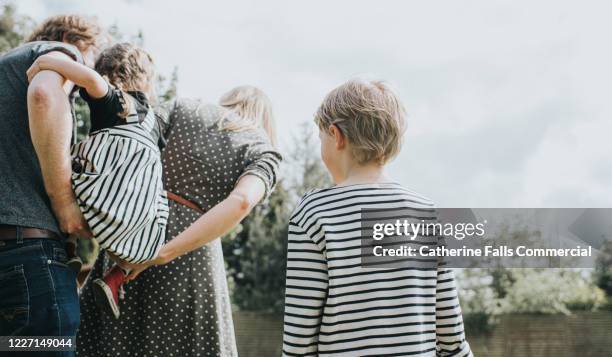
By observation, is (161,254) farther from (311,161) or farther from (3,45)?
(311,161)

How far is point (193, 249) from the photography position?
8.02 feet

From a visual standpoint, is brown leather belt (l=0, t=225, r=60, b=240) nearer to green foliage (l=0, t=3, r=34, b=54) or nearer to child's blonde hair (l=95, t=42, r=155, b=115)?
child's blonde hair (l=95, t=42, r=155, b=115)

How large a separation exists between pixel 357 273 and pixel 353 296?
7 centimetres

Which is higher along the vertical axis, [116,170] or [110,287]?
[116,170]

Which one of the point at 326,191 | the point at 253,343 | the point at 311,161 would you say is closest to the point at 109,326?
the point at 326,191

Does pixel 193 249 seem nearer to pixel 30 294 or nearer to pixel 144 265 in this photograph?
pixel 144 265

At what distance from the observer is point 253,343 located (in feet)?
60.8

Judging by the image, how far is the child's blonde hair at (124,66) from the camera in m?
2.45

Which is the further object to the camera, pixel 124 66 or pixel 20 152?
pixel 124 66

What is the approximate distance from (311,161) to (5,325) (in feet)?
67.5

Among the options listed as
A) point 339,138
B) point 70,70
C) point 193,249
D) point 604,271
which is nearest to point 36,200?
point 70,70

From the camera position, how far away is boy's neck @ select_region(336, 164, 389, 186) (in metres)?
2.10

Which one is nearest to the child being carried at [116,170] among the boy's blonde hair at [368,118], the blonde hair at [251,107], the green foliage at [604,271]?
the blonde hair at [251,107]

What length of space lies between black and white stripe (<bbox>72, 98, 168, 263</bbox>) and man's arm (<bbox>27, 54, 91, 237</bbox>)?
46 mm
